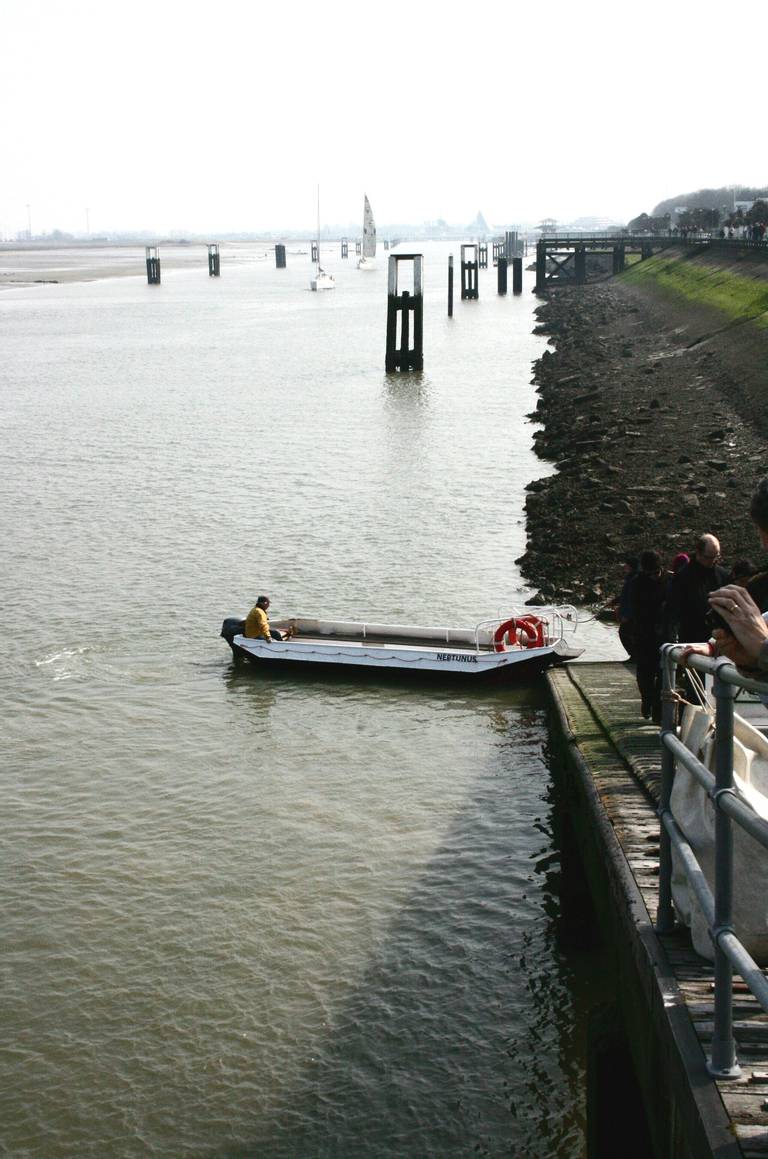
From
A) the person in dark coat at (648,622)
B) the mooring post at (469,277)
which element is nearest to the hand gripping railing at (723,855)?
the person in dark coat at (648,622)

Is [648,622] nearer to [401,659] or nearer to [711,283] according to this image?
[401,659]

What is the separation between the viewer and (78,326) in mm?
93188

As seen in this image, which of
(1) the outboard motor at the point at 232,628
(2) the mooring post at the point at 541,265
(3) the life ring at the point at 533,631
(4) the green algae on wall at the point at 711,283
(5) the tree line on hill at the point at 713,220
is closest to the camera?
(3) the life ring at the point at 533,631

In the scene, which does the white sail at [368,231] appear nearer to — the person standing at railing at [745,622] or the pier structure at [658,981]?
the pier structure at [658,981]

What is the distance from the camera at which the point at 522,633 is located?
18.8 m

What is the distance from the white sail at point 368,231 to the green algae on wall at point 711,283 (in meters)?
63.2

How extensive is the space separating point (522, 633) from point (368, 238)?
6197 inches

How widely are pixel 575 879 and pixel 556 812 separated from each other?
2994mm

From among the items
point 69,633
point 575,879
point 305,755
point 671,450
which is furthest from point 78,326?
point 575,879

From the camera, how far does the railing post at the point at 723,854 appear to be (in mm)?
4695

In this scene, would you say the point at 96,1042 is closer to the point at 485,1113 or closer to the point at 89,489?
the point at 485,1113

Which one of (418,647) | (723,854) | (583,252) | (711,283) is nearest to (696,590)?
(723,854)

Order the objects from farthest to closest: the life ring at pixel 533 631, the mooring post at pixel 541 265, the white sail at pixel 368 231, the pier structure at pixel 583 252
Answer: the white sail at pixel 368 231
the mooring post at pixel 541 265
the pier structure at pixel 583 252
the life ring at pixel 533 631

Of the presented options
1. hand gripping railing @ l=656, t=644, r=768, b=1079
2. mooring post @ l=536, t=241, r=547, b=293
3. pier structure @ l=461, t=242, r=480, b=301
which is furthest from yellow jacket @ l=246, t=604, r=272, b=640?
mooring post @ l=536, t=241, r=547, b=293
